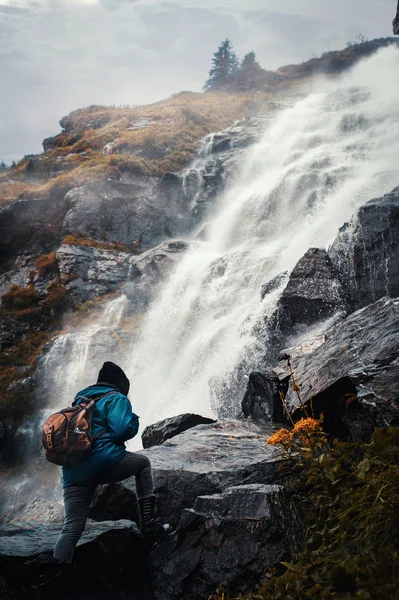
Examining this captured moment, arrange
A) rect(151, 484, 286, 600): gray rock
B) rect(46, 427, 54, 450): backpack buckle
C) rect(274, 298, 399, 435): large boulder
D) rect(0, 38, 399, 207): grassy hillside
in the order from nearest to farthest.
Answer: rect(151, 484, 286, 600): gray rock < rect(46, 427, 54, 450): backpack buckle < rect(274, 298, 399, 435): large boulder < rect(0, 38, 399, 207): grassy hillside

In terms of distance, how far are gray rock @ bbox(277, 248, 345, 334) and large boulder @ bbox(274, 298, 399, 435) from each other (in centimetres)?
392

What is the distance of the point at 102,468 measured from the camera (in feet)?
13.5

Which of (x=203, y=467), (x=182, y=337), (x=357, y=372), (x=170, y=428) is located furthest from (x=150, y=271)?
(x=357, y=372)

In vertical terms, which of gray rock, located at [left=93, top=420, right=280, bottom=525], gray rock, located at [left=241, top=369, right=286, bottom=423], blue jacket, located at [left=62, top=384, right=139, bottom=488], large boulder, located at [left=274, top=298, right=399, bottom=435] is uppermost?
blue jacket, located at [left=62, top=384, right=139, bottom=488]

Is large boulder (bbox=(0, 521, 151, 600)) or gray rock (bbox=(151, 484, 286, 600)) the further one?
large boulder (bbox=(0, 521, 151, 600))

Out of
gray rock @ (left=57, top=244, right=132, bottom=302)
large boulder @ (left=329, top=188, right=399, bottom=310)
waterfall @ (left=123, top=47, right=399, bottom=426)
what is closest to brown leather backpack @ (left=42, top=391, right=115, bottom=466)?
waterfall @ (left=123, top=47, right=399, bottom=426)

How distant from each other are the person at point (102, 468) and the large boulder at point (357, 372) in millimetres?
2204

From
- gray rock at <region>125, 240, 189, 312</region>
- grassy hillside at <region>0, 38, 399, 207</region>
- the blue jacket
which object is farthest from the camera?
grassy hillside at <region>0, 38, 399, 207</region>

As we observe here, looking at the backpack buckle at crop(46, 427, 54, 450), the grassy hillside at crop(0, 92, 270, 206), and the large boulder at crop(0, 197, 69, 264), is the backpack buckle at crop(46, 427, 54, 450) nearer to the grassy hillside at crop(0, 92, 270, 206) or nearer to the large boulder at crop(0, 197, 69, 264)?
the large boulder at crop(0, 197, 69, 264)

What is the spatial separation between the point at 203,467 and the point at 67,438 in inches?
90.4

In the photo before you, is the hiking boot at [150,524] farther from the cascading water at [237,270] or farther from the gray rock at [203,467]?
the cascading water at [237,270]

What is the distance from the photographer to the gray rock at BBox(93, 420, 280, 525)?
5250mm

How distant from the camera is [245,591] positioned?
3.64m

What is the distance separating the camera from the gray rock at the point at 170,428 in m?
8.71
